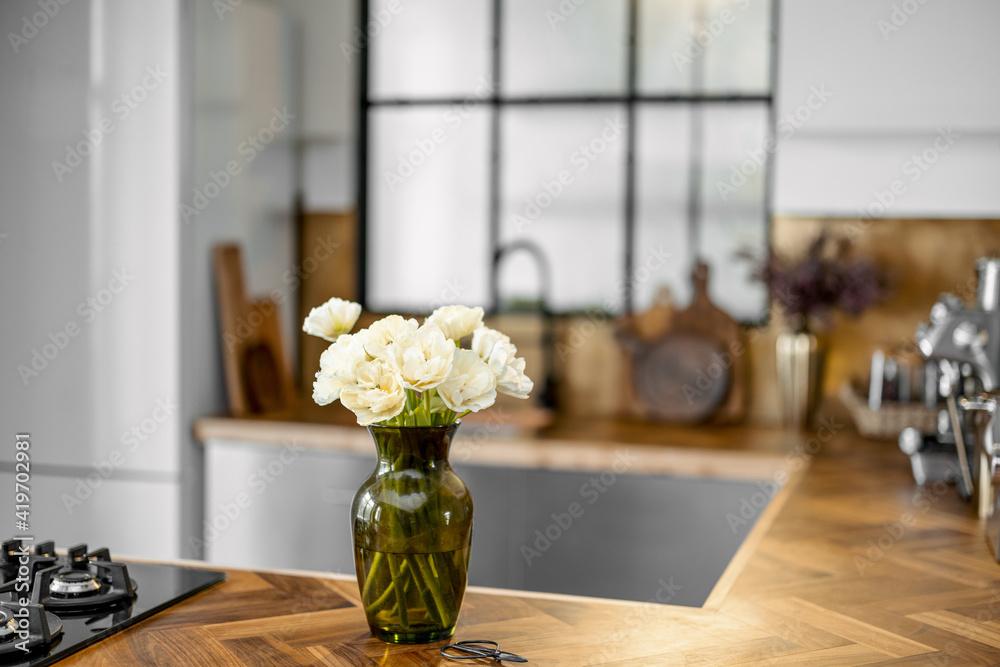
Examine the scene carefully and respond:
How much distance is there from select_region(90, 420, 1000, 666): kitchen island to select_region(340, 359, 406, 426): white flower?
0.90 feet

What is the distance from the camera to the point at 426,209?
11.0 feet

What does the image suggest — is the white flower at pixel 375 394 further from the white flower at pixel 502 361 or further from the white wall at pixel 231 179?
the white wall at pixel 231 179

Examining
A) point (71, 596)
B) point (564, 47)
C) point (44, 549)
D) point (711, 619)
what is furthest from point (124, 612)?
point (564, 47)

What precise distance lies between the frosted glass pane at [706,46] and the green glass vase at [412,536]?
A: 2.23 meters

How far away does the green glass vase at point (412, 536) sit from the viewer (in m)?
1.09

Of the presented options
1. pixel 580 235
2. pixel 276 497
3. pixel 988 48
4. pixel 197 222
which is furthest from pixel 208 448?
pixel 988 48

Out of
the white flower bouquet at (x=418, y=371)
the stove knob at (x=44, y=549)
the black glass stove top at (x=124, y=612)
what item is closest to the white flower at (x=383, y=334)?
the white flower bouquet at (x=418, y=371)

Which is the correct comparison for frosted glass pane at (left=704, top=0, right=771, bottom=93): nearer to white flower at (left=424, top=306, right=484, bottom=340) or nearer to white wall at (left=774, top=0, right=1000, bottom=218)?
white wall at (left=774, top=0, right=1000, bottom=218)

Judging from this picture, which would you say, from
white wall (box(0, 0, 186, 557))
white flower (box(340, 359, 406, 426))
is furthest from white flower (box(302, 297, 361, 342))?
white wall (box(0, 0, 186, 557))

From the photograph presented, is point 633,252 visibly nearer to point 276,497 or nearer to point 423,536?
point 276,497

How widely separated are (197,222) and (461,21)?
108 cm

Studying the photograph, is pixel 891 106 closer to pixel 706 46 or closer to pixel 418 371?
pixel 706 46

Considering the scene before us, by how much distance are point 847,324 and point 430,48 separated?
160 centimetres

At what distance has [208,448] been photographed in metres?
2.97
